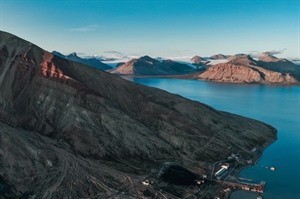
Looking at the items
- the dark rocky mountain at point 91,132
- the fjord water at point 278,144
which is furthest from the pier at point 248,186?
the dark rocky mountain at point 91,132

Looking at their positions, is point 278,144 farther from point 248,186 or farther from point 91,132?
point 91,132

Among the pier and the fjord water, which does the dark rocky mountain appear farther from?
the pier

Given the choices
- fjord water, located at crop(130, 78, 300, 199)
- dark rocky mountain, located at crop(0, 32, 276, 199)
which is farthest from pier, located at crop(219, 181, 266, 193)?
dark rocky mountain, located at crop(0, 32, 276, 199)

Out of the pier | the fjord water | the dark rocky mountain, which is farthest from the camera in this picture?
the fjord water

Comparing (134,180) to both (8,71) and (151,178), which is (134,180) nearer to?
(151,178)

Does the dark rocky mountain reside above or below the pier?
above

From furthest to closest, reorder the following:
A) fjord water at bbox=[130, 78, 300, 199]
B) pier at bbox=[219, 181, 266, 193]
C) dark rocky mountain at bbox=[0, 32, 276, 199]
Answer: fjord water at bbox=[130, 78, 300, 199] → pier at bbox=[219, 181, 266, 193] → dark rocky mountain at bbox=[0, 32, 276, 199]

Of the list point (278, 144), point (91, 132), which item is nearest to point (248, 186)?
point (91, 132)

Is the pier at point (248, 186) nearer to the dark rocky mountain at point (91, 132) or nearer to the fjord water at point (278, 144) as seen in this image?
the fjord water at point (278, 144)
